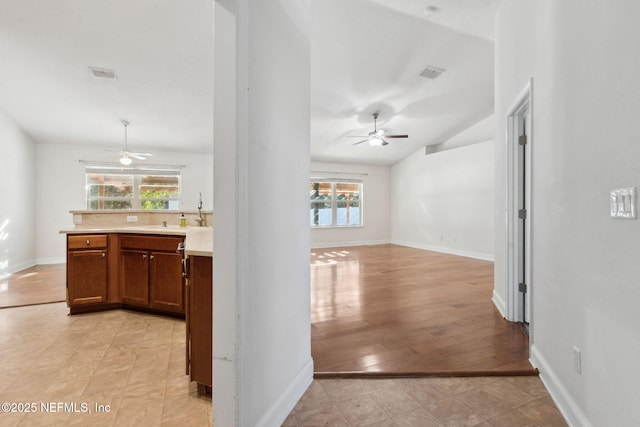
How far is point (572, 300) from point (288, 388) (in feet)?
5.10

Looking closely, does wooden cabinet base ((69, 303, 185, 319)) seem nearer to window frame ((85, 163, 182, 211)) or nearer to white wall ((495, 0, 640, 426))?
white wall ((495, 0, 640, 426))

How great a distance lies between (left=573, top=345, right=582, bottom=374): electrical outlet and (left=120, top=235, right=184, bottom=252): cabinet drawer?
120 inches

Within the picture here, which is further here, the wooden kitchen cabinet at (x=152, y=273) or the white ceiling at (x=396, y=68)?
the white ceiling at (x=396, y=68)

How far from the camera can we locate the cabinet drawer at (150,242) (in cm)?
299

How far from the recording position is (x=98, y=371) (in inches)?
80.2

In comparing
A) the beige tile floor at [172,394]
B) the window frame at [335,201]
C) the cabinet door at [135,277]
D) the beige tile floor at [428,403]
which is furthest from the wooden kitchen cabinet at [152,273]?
the window frame at [335,201]

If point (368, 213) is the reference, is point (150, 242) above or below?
below

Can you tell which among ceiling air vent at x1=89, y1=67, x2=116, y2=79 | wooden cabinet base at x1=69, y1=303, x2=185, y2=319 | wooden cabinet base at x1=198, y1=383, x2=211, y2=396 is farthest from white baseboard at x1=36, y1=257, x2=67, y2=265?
wooden cabinet base at x1=198, y1=383, x2=211, y2=396

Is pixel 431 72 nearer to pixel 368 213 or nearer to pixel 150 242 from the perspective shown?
pixel 150 242

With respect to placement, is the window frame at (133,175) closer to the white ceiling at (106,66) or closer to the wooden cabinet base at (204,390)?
the white ceiling at (106,66)

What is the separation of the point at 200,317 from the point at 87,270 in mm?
2331

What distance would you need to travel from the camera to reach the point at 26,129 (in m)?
5.62

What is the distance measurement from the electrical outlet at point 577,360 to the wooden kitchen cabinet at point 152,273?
2.96 m

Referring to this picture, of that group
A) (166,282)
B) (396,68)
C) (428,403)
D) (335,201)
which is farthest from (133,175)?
(428,403)
